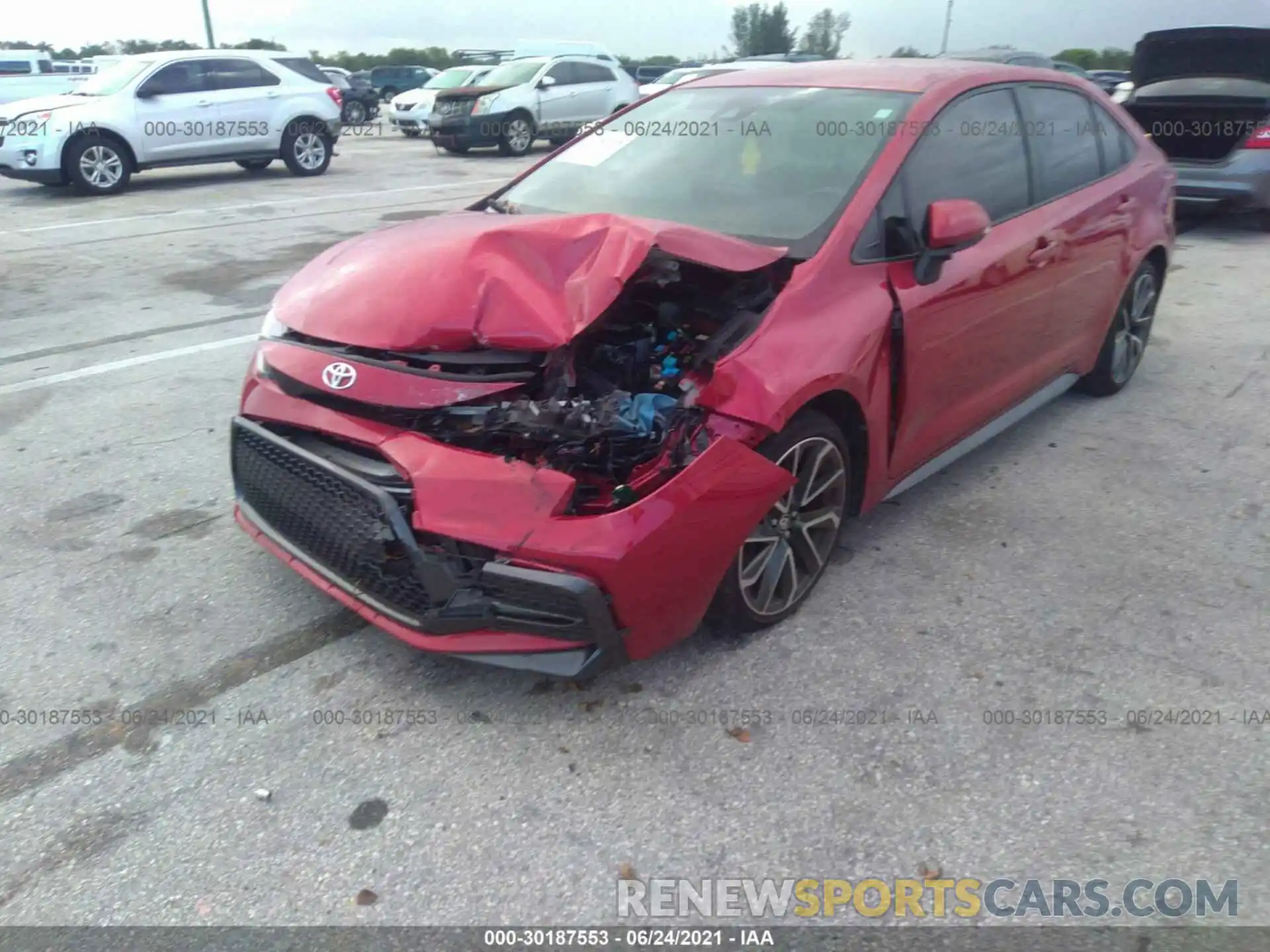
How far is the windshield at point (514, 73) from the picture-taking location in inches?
710

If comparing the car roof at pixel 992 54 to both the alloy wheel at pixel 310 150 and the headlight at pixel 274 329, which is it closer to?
the alloy wheel at pixel 310 150

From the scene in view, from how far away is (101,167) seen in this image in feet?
40.1

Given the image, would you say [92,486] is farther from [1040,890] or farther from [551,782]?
[1040,890]

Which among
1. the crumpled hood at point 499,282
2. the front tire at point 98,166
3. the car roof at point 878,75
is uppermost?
the car roof at point 878,75

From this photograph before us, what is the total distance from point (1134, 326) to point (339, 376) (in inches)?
174

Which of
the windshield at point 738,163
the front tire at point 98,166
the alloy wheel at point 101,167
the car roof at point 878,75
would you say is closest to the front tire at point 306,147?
the front tire at point 98,166

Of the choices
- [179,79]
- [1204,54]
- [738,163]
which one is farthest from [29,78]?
[738,163]

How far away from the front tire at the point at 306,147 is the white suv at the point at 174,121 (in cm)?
1

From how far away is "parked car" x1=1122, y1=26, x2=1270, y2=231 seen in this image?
9234mm

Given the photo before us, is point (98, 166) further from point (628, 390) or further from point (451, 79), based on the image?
point (628, 390)

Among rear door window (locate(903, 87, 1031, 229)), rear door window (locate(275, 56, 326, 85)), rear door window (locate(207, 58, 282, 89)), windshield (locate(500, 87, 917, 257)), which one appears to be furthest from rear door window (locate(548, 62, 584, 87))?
rear door window (locate(903, 87, 1031, 229))

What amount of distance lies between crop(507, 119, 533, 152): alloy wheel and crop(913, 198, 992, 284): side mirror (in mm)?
15551

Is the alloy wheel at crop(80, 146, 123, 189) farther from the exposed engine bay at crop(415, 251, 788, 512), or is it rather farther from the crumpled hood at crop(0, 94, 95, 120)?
the exposed engine bay at crop(415, 251, 788, 512)

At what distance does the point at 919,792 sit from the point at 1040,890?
371 millimetres
